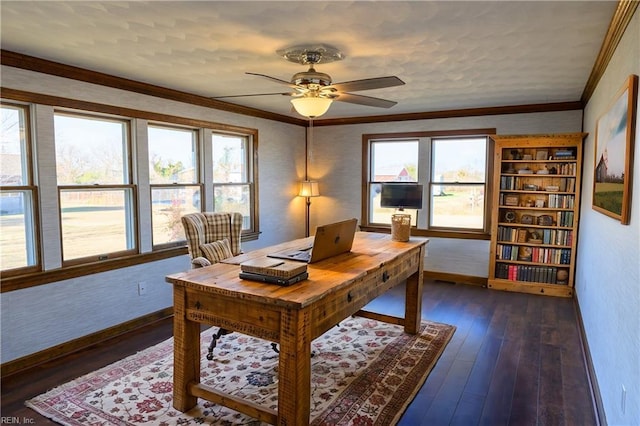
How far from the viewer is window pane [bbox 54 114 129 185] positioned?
11.2 feet

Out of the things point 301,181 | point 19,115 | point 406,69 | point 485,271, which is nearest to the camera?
point 19,115

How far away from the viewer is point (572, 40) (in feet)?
8.63

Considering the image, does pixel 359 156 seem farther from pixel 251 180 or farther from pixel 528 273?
pixel 528 273

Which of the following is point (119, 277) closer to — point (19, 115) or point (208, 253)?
point (208, 253)

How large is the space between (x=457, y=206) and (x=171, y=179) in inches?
145

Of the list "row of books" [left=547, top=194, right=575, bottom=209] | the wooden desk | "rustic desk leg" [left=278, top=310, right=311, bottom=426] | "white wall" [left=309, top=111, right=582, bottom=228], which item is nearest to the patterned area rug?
the wooden desk

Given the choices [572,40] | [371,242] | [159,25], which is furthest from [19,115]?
[572,40]

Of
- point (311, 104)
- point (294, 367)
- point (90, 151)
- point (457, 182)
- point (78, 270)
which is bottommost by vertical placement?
A: point (294, 367)

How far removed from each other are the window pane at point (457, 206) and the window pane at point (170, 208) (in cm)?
320

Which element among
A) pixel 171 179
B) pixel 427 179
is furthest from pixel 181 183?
pixel 427 179

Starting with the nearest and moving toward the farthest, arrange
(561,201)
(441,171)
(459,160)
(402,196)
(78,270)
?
1. (78,270)
2. (561,201)
3. (402,196)
4. (459,160)
5. (441,171)

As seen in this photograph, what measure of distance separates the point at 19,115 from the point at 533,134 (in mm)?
5181

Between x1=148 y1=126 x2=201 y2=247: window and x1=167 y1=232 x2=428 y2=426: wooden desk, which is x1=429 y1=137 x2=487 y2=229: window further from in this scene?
x1=148 y1=126 x2=201 y2=247: window

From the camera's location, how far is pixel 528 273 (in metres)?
5.08
